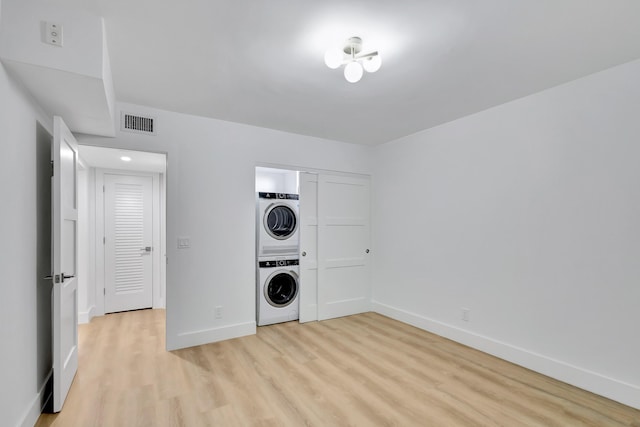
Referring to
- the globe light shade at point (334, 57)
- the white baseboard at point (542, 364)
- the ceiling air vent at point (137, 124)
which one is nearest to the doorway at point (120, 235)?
the ceiling air vent at point (137, 124)

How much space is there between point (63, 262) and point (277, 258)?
228 centimetres

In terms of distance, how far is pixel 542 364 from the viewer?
2637 mm

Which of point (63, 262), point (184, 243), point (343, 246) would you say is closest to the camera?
point (63, 262)

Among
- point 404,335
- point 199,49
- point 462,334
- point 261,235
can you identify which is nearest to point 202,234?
point 261,235

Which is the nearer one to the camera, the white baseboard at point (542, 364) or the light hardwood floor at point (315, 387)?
the light hardwood floor at point (315, 387)

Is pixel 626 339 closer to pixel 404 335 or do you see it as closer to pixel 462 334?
pixel 462 334

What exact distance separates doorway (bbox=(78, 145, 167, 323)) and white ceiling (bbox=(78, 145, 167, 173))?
13 mm

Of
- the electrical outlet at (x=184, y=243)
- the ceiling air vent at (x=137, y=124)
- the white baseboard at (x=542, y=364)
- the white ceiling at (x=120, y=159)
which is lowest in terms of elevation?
the white baseboard at (x=542, y=364)

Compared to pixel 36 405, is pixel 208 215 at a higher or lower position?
higher

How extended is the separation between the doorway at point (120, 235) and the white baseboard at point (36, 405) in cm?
207

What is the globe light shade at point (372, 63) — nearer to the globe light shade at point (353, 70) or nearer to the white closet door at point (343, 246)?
the globe light shade at point (353, 70)

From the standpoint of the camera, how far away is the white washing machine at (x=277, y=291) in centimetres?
389

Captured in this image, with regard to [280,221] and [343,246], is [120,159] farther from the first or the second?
[343,246]

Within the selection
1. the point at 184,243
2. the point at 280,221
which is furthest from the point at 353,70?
the point at 280,221
